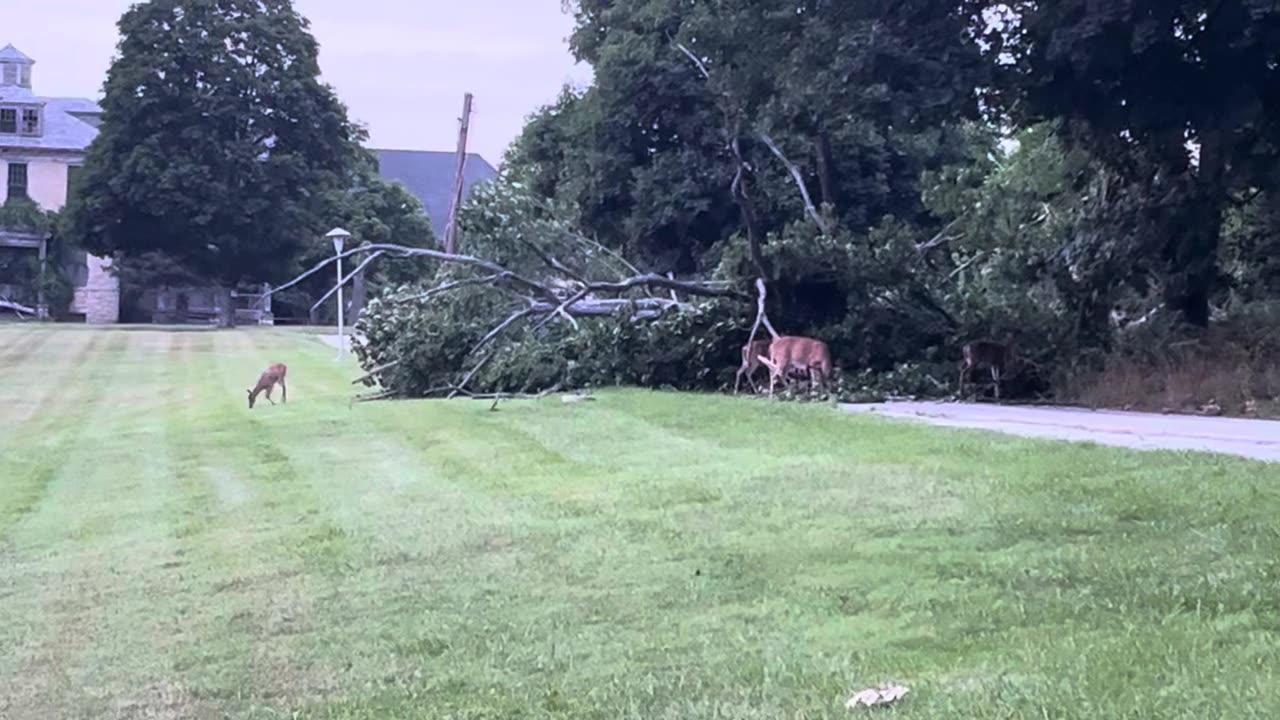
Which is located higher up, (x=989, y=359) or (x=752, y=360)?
(x=989, y=359)

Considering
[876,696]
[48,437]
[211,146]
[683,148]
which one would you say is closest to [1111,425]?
[876,696]

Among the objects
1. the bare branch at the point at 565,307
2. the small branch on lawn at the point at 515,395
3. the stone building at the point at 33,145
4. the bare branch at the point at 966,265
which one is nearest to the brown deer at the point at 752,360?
the small branch on lawn at the point at 515,395

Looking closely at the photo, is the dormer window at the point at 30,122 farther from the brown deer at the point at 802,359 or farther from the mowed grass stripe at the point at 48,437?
the brown deer at the point at 802,359

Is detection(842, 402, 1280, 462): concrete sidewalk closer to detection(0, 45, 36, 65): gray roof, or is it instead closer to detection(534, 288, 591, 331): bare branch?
detection(534, 288, 591, 331): bare branch

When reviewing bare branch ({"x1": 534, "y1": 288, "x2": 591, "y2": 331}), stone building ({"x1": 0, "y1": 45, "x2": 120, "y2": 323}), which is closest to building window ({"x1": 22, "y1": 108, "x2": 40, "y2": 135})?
stone building ({"x1": 0, "y1": 45, "x2": 120, "y2": 323})

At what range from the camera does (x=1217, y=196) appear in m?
16.7

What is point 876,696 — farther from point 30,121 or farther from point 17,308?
point 30,121

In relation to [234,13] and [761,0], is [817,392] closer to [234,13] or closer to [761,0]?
[761,0]

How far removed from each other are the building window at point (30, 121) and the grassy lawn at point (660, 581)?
168 ft

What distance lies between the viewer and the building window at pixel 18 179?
5938cm

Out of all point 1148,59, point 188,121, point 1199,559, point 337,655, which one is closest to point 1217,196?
point 1148,59

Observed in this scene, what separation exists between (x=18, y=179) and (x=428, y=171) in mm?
23773

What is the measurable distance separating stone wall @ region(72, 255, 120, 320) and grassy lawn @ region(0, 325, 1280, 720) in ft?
149

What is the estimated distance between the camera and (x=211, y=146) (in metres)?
50.5
